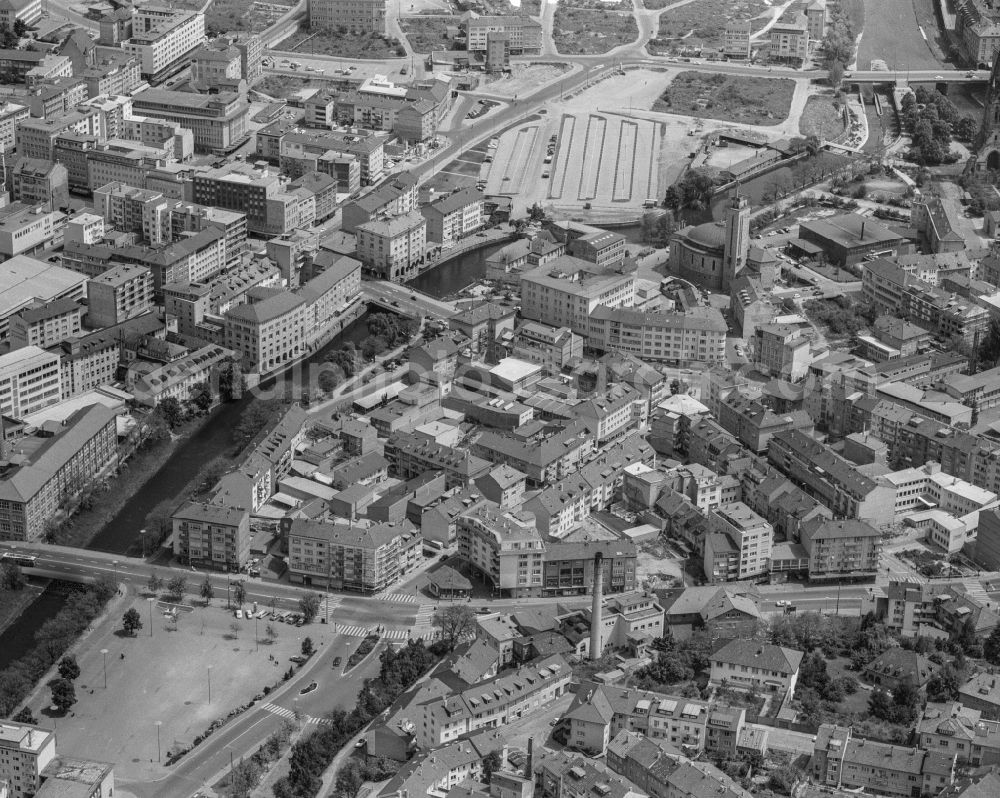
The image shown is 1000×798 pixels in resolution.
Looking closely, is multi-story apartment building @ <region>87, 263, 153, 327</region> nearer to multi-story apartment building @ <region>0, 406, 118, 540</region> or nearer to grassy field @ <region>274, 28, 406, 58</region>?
multi-story apartment building @ <region>0, 406, 118, 540</region>

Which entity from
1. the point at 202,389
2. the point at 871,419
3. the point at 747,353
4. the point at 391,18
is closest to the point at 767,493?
A: the point at 871,419

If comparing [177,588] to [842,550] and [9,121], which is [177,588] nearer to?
[842,550]

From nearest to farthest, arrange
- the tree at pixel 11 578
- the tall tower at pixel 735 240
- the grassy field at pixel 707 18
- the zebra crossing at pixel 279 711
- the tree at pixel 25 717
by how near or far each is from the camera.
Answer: the tree at pixel 25 717
the zebra crossing at pixel 279 711
the tree at pixel 11 578
the tall tower at pixel 735 240
the grassy field at pixel 707 18

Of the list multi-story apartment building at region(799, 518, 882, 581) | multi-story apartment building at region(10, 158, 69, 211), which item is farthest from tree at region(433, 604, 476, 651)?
multi-story apartment building at region(10, 158, 69, 211)

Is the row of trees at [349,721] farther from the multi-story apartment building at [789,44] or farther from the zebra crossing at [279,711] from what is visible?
the multi-story apartment building at [789,44]

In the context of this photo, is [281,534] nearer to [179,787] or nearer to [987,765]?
[179,787]

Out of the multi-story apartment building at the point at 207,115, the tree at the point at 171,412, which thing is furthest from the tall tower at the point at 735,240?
the multi-story apartment building at the point at 207,115

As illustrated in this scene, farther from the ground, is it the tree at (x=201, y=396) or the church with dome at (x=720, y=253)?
the church with dome at (x=720, y=253)
